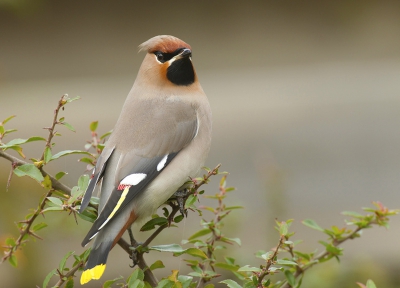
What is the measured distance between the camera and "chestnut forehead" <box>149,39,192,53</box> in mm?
2959

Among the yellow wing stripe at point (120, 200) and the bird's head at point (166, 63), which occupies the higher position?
the bird's head at point (166, 63)

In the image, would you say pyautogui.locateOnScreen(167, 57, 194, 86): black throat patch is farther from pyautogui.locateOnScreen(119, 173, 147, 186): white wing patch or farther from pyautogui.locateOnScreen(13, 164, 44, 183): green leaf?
pyautogui.locateOnScreen(13, 164, 44, 183): green leaf

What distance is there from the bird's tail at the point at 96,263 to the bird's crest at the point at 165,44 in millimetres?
1086

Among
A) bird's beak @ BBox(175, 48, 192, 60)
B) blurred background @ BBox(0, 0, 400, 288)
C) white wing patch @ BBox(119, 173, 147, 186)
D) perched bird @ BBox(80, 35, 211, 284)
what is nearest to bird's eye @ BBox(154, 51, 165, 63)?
perched bird @ BBox(80, 35, 211, 284)

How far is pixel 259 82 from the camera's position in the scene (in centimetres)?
551

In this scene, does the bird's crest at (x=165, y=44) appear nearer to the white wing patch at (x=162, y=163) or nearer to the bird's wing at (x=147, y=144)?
the bird's wing at (x=147, y=144)

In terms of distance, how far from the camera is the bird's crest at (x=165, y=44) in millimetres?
2961

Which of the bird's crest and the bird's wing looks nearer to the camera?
the bird's wing

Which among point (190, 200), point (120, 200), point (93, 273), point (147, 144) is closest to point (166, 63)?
point (147, 144)

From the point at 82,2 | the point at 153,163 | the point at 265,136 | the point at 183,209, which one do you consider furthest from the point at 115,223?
the point at 82,2

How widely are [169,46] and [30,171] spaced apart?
1127mm

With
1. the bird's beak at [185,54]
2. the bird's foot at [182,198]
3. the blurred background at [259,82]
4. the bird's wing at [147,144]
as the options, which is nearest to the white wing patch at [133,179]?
the bird's wing at [147,144]

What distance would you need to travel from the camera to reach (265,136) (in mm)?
5457

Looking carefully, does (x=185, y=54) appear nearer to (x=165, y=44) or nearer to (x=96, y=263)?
(x=165, y=44)
